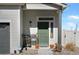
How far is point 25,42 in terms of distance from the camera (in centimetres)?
1933

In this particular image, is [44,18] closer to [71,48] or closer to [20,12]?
[20,12]

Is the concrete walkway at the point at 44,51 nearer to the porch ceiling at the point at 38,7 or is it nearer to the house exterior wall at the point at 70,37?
the house exterior wall at the point at 70,37

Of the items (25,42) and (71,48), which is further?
(25,42)

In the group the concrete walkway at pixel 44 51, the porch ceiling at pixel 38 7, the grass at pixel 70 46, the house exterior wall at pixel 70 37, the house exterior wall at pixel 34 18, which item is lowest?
the concrete walkway at pixel 44 51

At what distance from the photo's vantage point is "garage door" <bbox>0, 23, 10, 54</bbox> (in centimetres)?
1875

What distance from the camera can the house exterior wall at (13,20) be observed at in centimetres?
1919

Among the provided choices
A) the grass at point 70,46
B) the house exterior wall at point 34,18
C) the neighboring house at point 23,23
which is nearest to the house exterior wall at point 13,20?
the neighboring house at point 23,23

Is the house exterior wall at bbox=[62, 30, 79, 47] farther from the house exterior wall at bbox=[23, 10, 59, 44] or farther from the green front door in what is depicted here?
the green front door

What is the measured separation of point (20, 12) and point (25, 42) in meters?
1.91
